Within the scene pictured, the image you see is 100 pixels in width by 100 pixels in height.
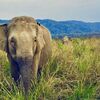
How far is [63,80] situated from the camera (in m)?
9.40

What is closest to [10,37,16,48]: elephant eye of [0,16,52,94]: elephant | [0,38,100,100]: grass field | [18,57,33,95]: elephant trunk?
[0,16,52,94]: elephant

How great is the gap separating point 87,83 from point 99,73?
1.64ft

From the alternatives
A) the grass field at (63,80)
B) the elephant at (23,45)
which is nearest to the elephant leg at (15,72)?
the elephant at (23,45)

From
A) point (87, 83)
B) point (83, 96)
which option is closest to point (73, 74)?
point (87, 83)

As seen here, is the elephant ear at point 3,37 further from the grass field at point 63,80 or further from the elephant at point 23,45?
the grass field at point 63,80

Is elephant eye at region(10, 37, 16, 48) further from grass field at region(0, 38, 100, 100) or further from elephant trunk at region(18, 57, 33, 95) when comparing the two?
grass field at region(0, 38, 100, 100)

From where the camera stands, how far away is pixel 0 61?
11.0 meters

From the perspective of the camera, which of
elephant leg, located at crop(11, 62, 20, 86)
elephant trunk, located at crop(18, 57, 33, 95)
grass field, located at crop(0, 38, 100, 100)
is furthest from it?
elephant leg, located at crop(11, 62, 20, 86)

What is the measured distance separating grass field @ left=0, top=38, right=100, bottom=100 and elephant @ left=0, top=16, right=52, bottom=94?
8.9 inches

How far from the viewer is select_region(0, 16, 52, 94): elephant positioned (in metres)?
8.17

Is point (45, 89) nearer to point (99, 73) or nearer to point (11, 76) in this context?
point (11, 76)

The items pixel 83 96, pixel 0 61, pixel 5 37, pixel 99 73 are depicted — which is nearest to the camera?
pixel 83 96

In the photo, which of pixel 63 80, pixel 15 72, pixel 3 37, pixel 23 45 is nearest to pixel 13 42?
pixel 23 45

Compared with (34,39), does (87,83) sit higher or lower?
lower
